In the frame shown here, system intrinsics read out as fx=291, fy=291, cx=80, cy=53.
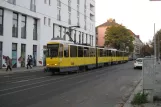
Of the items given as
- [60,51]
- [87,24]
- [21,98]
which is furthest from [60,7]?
[21,98]

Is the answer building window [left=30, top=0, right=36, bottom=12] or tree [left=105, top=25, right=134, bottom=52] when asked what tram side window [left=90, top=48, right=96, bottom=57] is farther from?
tree [left=105, top=25, right=134, bottom=52]

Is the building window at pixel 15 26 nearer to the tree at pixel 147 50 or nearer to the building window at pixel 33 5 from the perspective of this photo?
the building window at pixel 33 5

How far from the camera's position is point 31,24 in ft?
141

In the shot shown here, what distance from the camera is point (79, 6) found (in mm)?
64938

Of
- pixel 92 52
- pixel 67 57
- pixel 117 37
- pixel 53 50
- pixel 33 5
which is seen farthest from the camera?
pixel 117 37

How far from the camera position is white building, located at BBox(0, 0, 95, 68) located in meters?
36.3

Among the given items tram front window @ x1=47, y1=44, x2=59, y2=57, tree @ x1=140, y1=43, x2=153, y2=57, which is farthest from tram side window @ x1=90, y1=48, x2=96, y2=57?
tree @ x1=140, y1=43, x2=153, y2=57

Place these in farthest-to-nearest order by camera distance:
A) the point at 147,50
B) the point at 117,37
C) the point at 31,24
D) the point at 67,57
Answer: the point at 147,50, the point at 117,37, the point at 31,24, the point at 67,57

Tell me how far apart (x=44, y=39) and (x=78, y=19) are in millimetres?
19146

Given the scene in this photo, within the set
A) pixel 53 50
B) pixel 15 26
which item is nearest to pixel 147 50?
pixel 15 26

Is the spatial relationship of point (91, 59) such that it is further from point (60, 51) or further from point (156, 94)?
point (156, 94)

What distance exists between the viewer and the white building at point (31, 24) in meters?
36.3

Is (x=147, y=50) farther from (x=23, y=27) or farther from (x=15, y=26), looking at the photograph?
(x=15, y=26)

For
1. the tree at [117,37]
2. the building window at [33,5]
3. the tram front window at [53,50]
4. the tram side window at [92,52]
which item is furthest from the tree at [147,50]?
the tram front window at [53,50]
